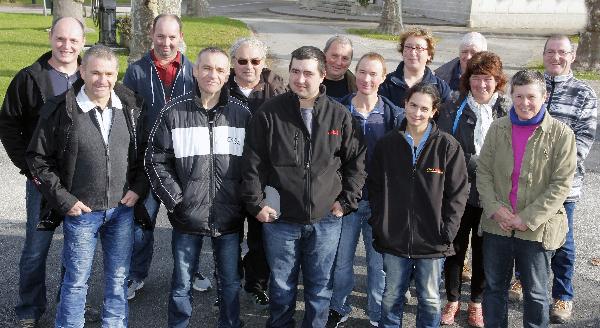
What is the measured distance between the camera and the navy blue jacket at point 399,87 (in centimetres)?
514

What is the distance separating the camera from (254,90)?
4.99 metres

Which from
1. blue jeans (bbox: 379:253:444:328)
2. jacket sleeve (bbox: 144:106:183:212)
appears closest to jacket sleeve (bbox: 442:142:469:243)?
blue jeans (bbox: 379:253:444:328)

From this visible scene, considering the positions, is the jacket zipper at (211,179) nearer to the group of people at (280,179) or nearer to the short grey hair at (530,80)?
the group of people at (280,179)

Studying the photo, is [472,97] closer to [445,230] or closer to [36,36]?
[445,230]

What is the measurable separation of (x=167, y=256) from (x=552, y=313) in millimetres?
3543

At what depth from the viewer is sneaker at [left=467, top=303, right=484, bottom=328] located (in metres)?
4.87

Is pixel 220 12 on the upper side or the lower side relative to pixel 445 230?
upper

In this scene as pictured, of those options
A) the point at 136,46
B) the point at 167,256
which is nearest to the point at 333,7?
the point at 136,46

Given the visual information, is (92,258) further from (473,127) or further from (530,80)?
(530,80)

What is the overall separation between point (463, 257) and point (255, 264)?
173 centimetres

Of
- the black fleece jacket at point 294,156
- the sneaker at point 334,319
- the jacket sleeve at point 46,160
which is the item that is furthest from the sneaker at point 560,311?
the jacket sleeve at point 46,160

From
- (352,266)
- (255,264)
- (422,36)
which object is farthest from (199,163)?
(422,36)

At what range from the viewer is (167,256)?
6.04 metres

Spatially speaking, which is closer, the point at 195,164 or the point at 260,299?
the point at 195,164
